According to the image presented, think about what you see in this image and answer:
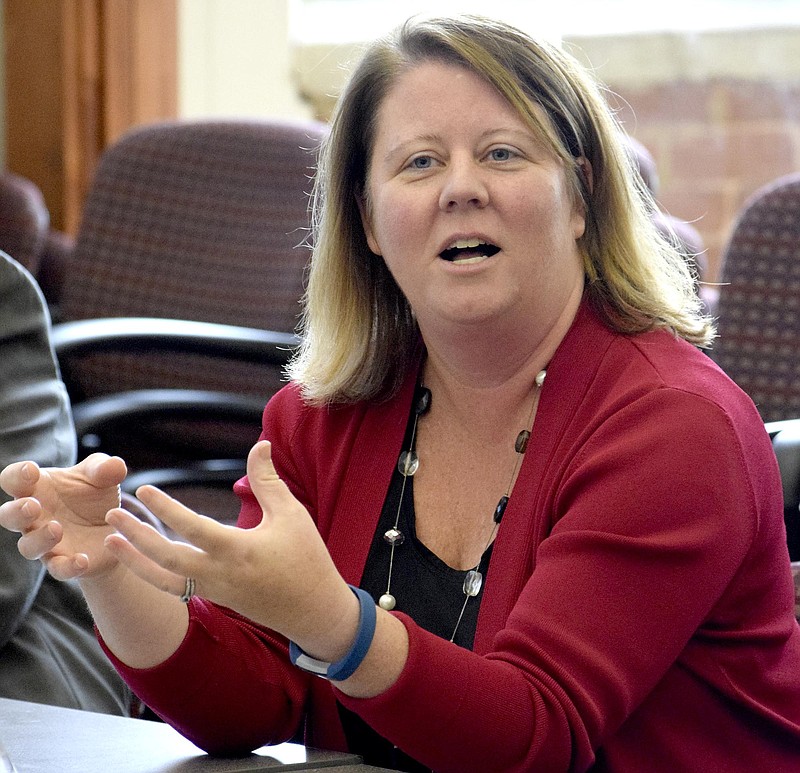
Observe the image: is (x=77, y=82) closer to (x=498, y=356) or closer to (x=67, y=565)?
(x=498, y=356)

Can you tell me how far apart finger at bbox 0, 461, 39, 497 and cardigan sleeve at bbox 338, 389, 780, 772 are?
0.28 meters

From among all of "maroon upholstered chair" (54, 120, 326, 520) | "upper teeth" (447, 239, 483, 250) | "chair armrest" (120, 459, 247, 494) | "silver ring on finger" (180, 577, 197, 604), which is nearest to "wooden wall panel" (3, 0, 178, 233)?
"maroon upholstered chair" (54, 120, 326, 520)

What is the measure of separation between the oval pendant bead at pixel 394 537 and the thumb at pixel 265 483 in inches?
15.2

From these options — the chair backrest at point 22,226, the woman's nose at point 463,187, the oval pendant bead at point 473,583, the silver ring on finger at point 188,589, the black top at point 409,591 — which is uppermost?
the woman's nose at point 463,187

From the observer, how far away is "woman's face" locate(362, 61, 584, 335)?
1.17 m

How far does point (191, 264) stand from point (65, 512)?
1647mm

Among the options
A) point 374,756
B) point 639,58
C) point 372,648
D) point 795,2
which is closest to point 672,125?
point 639,58

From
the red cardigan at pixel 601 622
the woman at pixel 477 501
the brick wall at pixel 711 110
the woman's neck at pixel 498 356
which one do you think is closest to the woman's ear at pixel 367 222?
the woman at pixel 477 501

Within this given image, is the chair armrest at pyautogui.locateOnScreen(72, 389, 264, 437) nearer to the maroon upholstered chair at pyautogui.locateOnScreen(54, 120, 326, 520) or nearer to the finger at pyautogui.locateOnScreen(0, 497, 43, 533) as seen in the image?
the maroon upholstered chair at pyautogui.locateOnScreen(54, 120, 326, 520)

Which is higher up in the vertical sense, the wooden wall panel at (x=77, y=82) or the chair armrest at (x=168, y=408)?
the wooden wall panel at (x=77, y=82)

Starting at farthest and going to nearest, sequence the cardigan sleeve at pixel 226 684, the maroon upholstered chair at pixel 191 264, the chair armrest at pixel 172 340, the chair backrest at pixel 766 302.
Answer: the maroon upholstered chair at pixel 191 264
the chair armrest at pixel 172 340
the chair backrest at pixel 766 302
the cardigan sleeve at pixel 226 684

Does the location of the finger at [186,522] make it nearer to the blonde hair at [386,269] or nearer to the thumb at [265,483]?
the thumb at [265,483]

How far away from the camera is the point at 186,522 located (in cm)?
81

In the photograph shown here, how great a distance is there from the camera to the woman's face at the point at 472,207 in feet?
3.85
